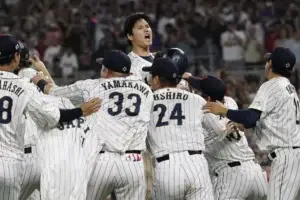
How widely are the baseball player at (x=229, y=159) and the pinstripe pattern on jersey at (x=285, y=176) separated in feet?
1.58

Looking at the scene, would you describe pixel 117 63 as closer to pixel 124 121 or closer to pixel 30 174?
pixel 124 121

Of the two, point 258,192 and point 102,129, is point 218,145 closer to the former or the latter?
point 258,192

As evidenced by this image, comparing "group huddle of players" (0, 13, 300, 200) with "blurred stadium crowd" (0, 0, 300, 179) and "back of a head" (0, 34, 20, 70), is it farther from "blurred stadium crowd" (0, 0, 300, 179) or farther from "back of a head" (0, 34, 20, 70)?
"blurred stadium crowd" (0, 0, 300, 179)

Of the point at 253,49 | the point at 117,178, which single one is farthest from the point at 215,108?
the point at 253,49

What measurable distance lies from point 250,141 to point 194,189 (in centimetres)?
528

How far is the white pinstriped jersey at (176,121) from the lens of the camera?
11.8m

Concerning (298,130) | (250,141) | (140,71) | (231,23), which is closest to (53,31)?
(231,23)

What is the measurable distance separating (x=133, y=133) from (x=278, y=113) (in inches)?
68.2

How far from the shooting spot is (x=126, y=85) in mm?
11648

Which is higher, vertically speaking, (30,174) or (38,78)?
(38,78)

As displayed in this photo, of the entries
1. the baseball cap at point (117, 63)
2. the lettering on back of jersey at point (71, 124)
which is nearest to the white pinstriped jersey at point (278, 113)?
the baseball cap at point (117, 63)

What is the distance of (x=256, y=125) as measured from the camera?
12172 millimetres

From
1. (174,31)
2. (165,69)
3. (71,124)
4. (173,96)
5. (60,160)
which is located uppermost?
(174,31)

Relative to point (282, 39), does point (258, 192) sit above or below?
below
